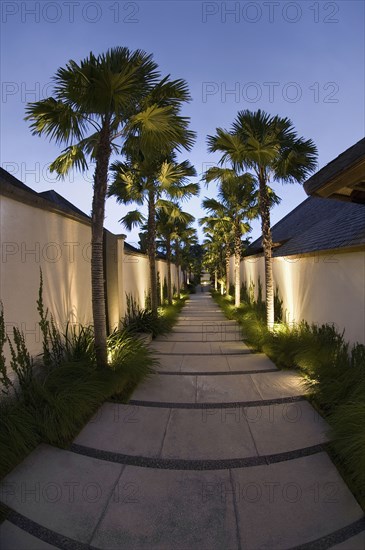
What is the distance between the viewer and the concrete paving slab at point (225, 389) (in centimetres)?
435

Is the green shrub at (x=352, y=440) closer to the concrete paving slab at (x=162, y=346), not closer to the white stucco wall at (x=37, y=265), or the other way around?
the white stucco wall at (x=37, y=265)

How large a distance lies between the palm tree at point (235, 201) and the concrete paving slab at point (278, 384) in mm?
5934

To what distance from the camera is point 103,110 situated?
4363 millimetres

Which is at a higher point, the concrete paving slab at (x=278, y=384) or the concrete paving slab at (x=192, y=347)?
the concrete paving slab at (x=278, y=384)

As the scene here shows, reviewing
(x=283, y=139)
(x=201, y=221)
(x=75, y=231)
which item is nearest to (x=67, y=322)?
(x=75, y=231)

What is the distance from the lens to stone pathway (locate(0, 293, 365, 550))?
6.95 ft

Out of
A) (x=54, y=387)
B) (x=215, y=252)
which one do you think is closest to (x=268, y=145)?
(x=54, y=387)

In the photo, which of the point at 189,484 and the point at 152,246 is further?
the point at 152,246

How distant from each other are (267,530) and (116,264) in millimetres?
6512

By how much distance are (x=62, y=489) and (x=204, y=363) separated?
398 cm

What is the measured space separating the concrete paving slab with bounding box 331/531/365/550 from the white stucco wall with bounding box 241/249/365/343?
328 cm

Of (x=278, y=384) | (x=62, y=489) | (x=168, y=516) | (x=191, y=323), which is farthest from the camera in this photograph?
(x=191, y=323)

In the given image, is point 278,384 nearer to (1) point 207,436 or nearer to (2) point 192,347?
(1) point 207,436

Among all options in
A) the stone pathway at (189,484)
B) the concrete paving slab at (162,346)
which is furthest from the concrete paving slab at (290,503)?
the concrete paving slab at (162,346)
